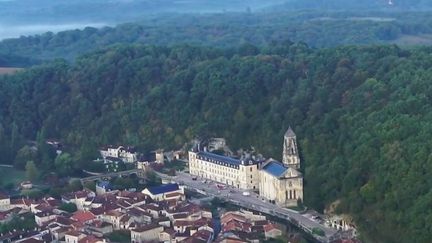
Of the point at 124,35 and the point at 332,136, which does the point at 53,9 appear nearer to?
the point at 124,35

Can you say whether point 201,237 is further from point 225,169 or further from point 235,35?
point 235,35

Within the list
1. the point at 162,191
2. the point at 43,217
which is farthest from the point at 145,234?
the point at 162,191

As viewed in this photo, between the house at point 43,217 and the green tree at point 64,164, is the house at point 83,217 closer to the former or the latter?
the house at point 43,217

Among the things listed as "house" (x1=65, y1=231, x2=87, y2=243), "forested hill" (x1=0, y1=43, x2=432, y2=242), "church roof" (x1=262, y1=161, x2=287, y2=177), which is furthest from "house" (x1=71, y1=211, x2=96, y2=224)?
"forested hill" (x1=0, y1=43, x2=432, y2=242)

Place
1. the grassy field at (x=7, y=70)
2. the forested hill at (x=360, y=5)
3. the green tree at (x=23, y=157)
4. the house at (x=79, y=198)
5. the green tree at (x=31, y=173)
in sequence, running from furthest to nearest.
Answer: the forested hill at (x=360, y=5) < the grassy field at (x=7, y=70) < the green tree at (x=23, y=157) < the green tree at (x=31, y=173) < the house at (x=79, y=198)

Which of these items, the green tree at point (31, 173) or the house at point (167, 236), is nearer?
the house at point (167, 236)

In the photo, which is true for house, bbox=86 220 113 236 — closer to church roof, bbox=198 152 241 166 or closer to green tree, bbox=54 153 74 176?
church roof, bbox=198 152 241 166

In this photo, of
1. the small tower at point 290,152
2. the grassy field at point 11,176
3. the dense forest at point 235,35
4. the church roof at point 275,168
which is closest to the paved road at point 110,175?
the grassy field at point 11,176
